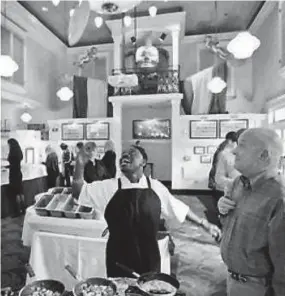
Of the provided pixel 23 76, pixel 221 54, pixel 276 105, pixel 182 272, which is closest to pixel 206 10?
pixel 221 54

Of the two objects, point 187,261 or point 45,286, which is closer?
point 45,286

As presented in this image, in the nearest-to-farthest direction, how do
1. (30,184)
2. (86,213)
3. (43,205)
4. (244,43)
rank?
1. (86,213)
2. (43,205)
3. (244,43)
4. (30,184)

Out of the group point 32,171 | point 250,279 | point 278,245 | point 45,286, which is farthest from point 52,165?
point 278,245

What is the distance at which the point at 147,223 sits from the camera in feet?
4.88

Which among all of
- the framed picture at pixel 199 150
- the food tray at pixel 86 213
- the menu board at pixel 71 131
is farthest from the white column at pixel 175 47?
the food tray at pixel 86 213

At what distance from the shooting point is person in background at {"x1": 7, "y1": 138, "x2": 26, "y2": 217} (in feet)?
14.5

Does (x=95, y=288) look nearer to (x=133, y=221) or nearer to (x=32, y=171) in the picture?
(x=133, y=221)

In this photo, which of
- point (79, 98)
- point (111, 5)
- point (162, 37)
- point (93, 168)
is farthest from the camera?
point (162, 37)

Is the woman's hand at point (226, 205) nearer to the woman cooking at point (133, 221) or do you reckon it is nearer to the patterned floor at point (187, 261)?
the woman cooking at point (133, 221)

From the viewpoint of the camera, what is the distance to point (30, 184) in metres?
5.57

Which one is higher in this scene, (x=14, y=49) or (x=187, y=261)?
(x=14, y=49)

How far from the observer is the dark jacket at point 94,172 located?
3.12m

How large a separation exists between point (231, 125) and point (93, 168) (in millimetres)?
5237

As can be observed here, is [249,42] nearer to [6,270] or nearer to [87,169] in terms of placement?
[87,169]
